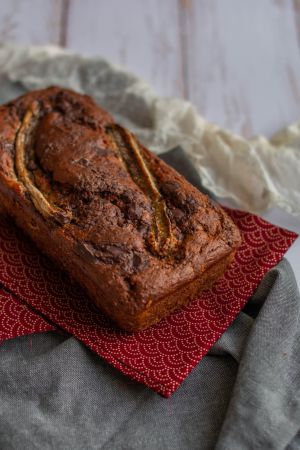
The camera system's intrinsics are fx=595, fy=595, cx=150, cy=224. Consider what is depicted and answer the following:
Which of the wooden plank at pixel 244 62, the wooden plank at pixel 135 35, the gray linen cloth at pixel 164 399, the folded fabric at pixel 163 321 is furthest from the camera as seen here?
the wooden plank at pixel 135 35

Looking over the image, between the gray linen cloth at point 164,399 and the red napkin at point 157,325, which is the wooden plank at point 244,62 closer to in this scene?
the red napkin at point 157,325

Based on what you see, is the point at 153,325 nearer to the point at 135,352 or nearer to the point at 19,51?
the point at 135,352

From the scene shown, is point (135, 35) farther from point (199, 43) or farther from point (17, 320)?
point (17, 320)

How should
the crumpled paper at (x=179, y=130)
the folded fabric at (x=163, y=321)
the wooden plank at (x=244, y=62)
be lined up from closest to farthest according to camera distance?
the folded fabric at (x=163, y=321) → the crumpled paper at (x=179, y=130) → the wooden plank at (x=244, y=62)

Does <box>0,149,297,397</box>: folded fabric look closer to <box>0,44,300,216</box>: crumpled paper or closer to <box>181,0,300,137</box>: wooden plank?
<box>0,44,300,216</box>: crumpled paper

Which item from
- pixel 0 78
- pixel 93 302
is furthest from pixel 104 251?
pixel 0 78

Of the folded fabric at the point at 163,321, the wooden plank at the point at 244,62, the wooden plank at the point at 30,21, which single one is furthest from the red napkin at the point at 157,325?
the wooden plank at the point at 30,21

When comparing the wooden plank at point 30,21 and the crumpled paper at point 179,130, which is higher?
the wooden plank at point 30,21
